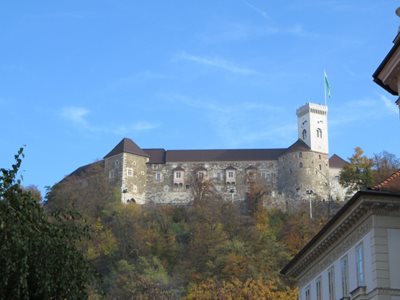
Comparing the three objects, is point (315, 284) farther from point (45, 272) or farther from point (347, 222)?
point (45, 272)

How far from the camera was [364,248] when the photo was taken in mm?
24625

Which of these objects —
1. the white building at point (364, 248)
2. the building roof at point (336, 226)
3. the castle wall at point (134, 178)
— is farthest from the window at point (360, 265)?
the castle wall at point (134, 178)

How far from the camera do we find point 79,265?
Result: 723 inches

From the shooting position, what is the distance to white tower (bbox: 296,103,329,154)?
14500 centimetres

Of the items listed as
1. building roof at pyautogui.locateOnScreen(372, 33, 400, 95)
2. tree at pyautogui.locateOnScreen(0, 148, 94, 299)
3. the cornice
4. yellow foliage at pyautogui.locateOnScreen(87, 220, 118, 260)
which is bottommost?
tree at pyautogui.locateOnScreen(0, 148, 94, 299)

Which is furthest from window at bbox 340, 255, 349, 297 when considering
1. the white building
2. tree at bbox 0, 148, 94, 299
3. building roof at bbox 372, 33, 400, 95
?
tree at bbox 0, 148, 94, 299

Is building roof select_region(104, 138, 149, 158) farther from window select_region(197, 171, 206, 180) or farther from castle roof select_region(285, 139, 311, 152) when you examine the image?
castle roof select_region(285, 139, 311, 152)

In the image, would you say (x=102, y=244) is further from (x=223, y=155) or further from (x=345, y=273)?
(x=345, y=273)

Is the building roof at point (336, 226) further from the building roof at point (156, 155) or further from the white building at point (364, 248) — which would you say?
the building roof at point (156, 155)

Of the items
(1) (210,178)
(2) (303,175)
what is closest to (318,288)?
(2) (303,175)

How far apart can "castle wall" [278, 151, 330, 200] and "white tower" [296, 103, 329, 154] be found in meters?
3.35

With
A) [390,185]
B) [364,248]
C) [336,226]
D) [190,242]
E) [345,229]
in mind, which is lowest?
[364,248]

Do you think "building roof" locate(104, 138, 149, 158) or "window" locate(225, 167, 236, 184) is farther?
"building roof" locate(104, 138, 149, 158)

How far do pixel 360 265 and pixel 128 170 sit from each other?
118 m
